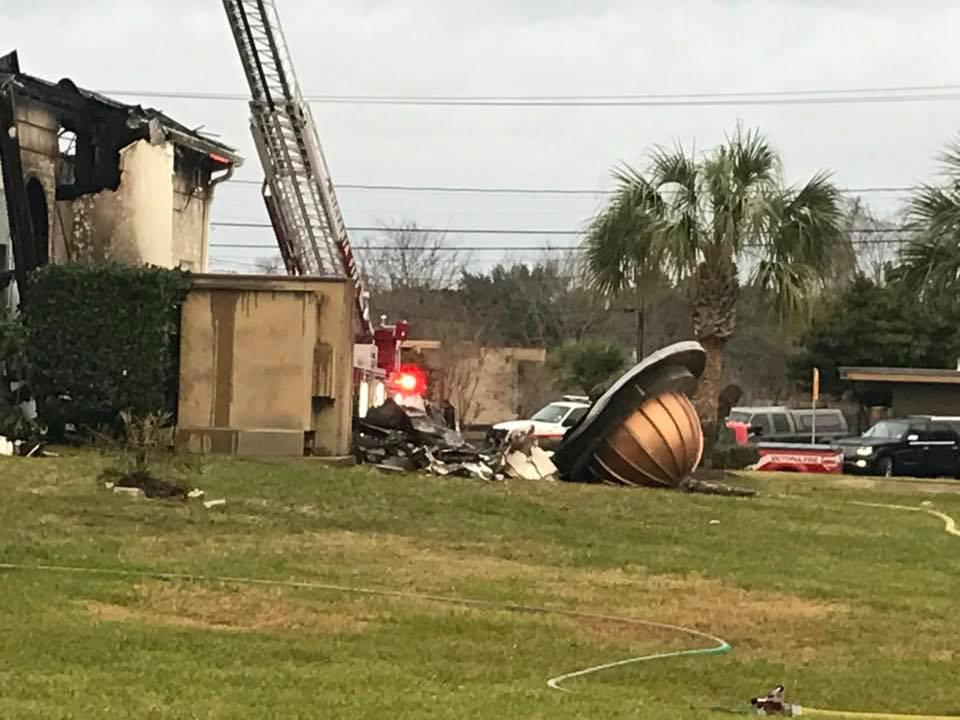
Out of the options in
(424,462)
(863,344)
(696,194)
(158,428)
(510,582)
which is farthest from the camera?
(863,344)

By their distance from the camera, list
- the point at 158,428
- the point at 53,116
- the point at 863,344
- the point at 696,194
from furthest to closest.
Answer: the point at 863,344 < the point at 696,194 < the point at 53,116 < the point at 158,428

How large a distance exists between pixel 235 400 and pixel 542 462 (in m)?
4.27

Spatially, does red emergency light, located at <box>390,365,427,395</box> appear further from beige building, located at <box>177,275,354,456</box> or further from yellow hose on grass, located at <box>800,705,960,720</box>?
yellow hose on grass, located at <box>800,705,960,720</box>

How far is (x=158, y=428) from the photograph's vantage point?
1611cm

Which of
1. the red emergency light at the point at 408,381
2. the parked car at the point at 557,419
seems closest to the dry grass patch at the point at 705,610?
the red emergency light at the point at 408,381

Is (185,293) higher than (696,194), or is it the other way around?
(696,194)

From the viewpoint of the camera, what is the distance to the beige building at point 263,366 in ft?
70.5

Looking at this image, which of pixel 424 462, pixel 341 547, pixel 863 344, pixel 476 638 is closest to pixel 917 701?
pixel 476 638

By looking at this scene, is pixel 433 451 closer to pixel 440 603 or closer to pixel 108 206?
pixel 108 206

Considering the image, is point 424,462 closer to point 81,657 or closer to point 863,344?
point 81,657

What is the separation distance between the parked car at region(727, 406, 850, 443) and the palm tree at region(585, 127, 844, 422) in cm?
1411

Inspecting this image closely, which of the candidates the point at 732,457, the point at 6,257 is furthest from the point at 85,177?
the point at 732,457

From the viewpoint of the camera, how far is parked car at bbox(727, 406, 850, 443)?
41281 millimetres

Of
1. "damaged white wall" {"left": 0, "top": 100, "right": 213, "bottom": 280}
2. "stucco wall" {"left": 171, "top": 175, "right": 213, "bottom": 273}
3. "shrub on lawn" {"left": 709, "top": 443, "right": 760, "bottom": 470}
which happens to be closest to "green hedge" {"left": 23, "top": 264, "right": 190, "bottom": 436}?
"damaged white wall" {"left": 0, "top": 100, "right": 213, "bottom": 280}
